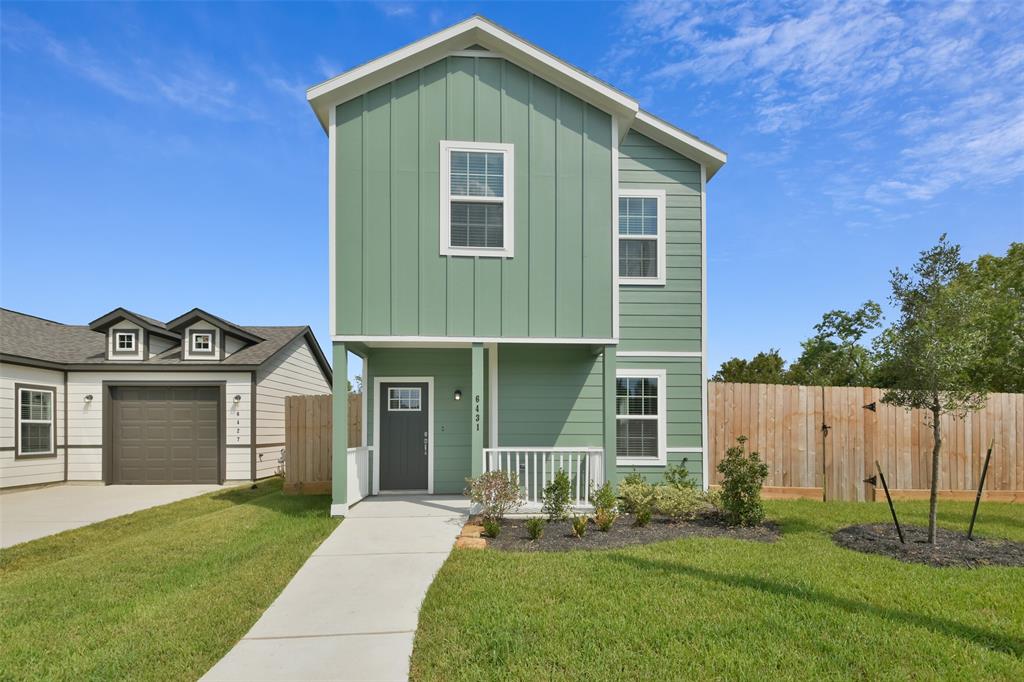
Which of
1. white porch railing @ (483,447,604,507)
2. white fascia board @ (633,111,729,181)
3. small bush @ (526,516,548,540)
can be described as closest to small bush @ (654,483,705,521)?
white porch railing @ (483,447,604,507)

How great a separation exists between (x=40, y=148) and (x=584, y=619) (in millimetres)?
13971

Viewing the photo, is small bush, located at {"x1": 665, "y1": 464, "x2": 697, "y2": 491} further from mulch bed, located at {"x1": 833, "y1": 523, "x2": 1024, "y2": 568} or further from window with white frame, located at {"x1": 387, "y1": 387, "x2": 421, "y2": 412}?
window with white frame, located at {"x1": 387, "y1": 387, "x2": 421, "y2": 412}

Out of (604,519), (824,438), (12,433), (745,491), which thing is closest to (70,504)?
(12,433)

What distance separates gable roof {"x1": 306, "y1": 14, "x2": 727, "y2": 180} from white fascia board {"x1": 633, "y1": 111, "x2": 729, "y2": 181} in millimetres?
1556

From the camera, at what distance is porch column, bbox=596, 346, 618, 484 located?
836 centimetres

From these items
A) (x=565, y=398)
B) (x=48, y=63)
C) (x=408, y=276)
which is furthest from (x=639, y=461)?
(x=48, y=63)

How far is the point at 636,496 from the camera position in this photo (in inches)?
332

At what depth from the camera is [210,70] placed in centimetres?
1099

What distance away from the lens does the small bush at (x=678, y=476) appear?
31.8 ft

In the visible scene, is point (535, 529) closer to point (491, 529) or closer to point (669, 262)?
point (491, 529)

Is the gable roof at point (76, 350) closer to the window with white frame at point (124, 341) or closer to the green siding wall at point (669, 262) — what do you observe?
the window with white frame at point (124, 341)

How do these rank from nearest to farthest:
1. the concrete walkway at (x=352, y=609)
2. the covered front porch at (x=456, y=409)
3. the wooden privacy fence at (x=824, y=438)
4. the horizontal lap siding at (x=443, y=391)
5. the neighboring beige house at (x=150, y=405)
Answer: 1. the concrete walkway at (x=352, y=609)
2. the covered front porch at (x=456, y=409)
3. the horizontal lap siding at (x=443, y=391)
4. the wooden privacy fence at (x=824, y=438)
5. the neighboring beige house at (x=150, y=405)

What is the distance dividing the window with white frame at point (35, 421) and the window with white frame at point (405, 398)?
9474mm

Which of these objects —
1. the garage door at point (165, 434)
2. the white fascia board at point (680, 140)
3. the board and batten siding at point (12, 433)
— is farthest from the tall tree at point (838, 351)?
the board and batten siding at point (12, 433)
